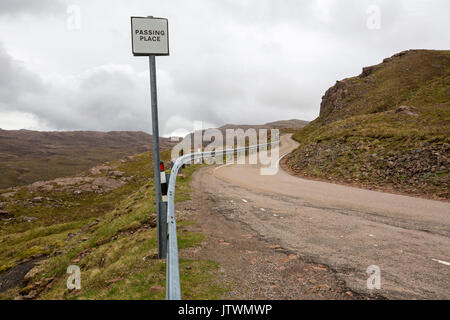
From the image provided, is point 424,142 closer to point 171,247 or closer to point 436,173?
point 436,173

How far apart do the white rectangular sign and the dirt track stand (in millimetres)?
4171

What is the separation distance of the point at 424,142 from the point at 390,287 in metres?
14.5

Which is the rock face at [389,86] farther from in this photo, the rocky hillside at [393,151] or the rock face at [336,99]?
the rocky hillside at [393,151]

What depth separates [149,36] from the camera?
4480 mm

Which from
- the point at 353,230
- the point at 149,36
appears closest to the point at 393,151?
the point at 353,230

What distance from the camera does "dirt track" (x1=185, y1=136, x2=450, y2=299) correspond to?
4.24 m

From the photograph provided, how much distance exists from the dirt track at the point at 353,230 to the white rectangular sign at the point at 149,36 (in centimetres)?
417

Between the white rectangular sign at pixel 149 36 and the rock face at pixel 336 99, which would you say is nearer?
the white rectangular sign at pixel 149 36

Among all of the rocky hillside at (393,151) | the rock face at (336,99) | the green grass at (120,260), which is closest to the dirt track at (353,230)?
the green grass at (120,260)

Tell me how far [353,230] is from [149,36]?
6.59m

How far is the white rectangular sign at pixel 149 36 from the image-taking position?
4.42 metres

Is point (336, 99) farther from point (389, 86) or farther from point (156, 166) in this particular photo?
point (156, 166)

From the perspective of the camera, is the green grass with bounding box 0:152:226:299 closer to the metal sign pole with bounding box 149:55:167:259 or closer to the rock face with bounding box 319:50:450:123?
the metal sign pole with bounding box 149:55:167:259
